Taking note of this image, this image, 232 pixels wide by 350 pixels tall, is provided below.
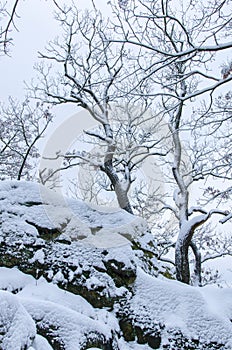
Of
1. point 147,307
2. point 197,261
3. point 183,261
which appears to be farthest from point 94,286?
point 197,261

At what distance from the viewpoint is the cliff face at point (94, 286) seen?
4.60m

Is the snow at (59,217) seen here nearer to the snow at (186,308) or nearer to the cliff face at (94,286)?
the cliff face at (94,286)

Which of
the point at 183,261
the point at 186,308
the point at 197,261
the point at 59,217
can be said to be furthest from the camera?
the point at 197,261

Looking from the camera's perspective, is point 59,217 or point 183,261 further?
point 183,261

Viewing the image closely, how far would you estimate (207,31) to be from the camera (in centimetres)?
489

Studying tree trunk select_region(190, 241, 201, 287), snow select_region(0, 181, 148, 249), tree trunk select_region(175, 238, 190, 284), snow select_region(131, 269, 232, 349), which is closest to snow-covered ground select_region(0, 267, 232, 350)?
snow select_region(131, 269, 232, 349)

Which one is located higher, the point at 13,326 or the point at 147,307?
the point at 13,326

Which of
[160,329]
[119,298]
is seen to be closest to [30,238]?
[119,298]

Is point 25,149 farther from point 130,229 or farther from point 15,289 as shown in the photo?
point 15,289

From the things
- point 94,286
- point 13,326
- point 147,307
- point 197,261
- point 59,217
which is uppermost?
point 59,217

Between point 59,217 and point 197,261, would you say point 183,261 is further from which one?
point 59,217

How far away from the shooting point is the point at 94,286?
16.9 ft

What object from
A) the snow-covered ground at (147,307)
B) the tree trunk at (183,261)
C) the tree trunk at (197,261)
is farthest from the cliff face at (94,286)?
the tree trunk at (197,261)

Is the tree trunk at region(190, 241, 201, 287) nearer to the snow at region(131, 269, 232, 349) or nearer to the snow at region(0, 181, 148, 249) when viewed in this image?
the snow at region(0, 181, 148, 249)
